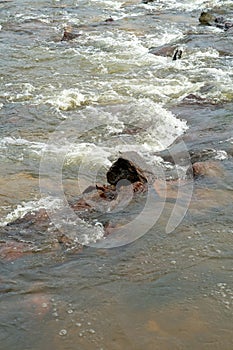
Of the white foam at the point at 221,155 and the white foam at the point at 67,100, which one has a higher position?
the white foam at the point at 221,155

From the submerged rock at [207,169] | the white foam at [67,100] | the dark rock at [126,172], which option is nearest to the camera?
the dark rock at [126,172]

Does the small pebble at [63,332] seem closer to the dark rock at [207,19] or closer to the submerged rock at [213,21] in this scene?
the submerged rock at [213,21]

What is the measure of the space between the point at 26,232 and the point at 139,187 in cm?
167

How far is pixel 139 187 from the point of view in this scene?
6.39 metres

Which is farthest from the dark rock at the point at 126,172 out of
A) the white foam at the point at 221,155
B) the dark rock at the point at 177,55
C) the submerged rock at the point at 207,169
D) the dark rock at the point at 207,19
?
the dark rock at the point at 207,19

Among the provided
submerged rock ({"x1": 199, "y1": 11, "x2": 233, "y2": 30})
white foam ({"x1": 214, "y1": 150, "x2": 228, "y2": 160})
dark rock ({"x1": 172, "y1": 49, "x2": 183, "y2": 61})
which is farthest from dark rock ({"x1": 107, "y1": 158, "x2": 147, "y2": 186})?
submerged rock ({"x1": 199, "y1": 11, "x2": 233, "y2": 30})

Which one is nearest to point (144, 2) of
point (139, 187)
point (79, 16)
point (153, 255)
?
point (79, 16)

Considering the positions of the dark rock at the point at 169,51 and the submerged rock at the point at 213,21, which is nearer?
the dark rock at the point at 169,51

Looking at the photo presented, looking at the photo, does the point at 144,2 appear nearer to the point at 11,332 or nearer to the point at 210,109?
the point at 210,109

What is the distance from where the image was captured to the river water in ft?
13.4

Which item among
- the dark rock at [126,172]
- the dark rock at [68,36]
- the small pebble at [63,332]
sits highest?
the dark rock at [126,172]

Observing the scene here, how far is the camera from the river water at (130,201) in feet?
13.4

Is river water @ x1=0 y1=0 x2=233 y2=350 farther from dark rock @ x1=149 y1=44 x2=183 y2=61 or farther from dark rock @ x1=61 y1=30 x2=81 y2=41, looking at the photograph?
dark rock @ x1=61 y1=30 x2=81 y2=41

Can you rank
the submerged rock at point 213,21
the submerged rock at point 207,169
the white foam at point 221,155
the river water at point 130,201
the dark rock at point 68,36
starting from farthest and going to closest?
the submerged rock at point 213,21, the dark rock at point 68,36, the white foam at point 221,155, the submerged rock at point 207,169, the river water at point 130,201
